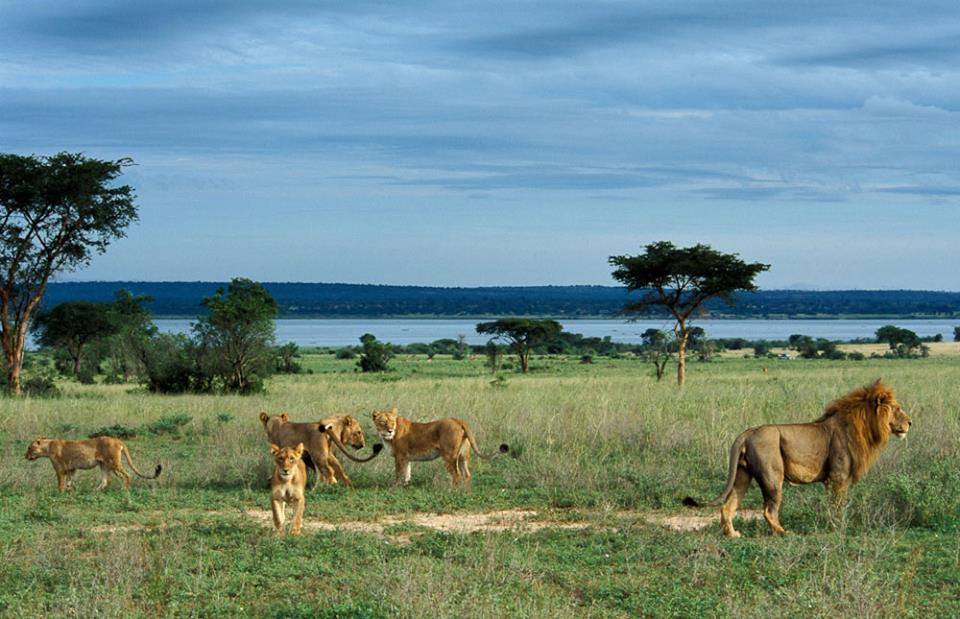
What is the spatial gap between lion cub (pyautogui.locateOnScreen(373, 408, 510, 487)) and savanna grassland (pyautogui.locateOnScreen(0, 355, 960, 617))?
0.27 metres

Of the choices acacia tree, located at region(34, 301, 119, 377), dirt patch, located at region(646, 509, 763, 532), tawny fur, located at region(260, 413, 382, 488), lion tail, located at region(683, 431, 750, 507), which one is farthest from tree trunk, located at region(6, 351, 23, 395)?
lion tail, located at region(683, 431, 750, 507)

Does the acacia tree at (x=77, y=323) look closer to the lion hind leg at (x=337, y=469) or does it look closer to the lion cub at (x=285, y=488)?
the lion hind leg at (x=337, y=469)

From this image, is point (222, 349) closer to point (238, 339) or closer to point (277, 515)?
point (238, 339)

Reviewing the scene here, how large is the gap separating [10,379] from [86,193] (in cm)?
521

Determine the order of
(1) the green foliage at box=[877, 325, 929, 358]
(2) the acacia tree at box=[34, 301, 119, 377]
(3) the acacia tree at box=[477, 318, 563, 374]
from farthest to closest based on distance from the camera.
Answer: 1. (1) the green foliage at box=[877, 325, 929, 358]
2. (3) the acacia tree at box=[477, 318, 563, 374]
3. (2) the acacia tree at box=[34, 301, 119, 377]

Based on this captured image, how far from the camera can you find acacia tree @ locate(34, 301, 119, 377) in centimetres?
4419

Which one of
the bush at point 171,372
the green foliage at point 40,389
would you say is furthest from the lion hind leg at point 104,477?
the bush at point 171,372

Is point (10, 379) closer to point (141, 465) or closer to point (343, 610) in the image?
point (141, 465)

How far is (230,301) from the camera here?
30266mm

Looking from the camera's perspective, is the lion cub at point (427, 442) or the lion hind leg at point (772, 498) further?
the lion cub at point (427, 442)

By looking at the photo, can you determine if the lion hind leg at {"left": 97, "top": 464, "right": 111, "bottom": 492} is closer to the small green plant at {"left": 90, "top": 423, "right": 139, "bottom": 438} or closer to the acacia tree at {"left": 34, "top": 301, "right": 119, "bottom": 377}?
the small green plant at {"left": 90, "top": 423, "right": 139, "bottom": 438}

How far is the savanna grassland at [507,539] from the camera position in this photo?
6852 millimetres

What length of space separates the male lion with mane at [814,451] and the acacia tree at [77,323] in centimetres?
3911

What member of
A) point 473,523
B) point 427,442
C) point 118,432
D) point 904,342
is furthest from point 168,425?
point 904,342
